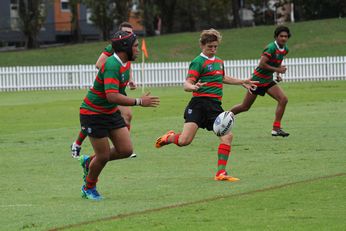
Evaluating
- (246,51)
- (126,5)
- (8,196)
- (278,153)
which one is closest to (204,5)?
(126,5)

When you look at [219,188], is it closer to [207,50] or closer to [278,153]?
[207,50]

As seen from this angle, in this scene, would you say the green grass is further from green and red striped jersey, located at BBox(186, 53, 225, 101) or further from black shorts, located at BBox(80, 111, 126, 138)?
black shorts, located at BBox(80, 111, 126, 138)

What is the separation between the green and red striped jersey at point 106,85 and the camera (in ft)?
38.9

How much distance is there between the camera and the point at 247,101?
20.7 metres

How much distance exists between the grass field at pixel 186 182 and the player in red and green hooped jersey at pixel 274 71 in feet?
1.63

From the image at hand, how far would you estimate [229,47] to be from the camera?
211ft

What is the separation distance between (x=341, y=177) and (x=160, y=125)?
1053 cm

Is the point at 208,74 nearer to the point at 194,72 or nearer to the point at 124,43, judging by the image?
the point at 194,72

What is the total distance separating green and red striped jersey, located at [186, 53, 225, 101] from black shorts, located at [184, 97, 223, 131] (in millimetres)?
89

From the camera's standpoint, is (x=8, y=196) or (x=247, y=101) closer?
(x=8, y=196)

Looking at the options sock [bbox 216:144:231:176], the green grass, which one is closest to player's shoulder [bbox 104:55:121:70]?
sock [bbox 216:144:231:176]

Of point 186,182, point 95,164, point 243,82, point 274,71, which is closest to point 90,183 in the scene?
point 95,164

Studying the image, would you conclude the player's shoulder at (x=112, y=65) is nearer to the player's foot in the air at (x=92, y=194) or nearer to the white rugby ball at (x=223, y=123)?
the player's foot in the air at (x=92, y=194)

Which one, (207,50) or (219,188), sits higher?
(207,50)
